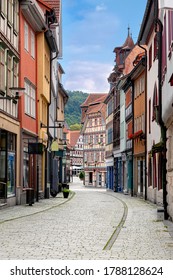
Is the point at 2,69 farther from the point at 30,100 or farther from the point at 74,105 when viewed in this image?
the point at 74,105

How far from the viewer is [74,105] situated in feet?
448

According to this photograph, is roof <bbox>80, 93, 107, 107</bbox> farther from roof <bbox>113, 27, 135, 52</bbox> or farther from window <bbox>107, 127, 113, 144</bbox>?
roof <bbox>113, 27, 135, 52</bbox>

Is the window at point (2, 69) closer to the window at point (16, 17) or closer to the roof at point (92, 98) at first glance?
the window at point (16, 17)

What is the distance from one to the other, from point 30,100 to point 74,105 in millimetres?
105418

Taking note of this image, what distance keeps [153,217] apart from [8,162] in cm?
775

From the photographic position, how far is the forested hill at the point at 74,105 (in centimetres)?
13573

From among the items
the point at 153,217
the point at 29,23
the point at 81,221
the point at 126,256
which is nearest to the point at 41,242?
the point at 126,256

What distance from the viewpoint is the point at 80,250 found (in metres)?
11.8

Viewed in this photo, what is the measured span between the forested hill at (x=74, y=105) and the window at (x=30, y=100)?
98835mm

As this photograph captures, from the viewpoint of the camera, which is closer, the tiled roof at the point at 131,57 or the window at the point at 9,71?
the window at the point at 9,71

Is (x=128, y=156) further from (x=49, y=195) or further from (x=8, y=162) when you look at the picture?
(x=8, y=162)

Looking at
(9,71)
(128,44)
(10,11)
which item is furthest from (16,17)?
(128,44)

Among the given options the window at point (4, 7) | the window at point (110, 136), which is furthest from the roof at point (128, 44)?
the window at point (4, 7)

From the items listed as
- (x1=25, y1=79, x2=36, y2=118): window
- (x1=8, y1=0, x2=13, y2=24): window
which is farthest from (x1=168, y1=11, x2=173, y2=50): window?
(x1=25, y1=79, x2=36, y2=118): window
